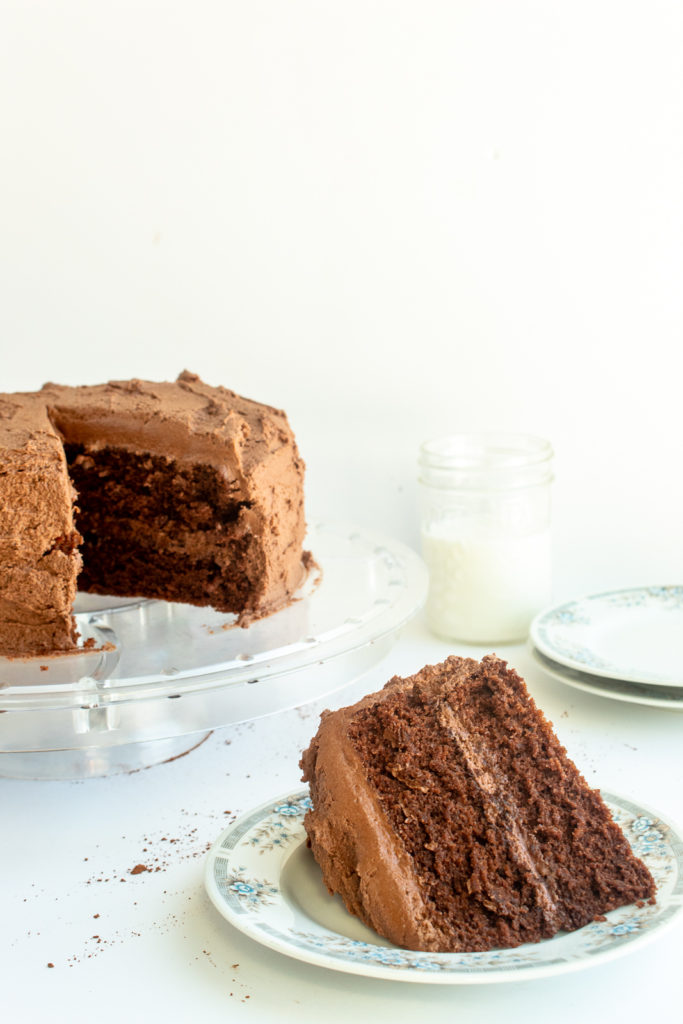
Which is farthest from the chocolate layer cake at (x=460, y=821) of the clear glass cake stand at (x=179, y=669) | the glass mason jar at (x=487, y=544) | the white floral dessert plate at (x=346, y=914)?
the glass mason jar at (x=487, y=544)

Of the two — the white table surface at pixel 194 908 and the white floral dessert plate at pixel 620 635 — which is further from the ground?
the white floral dessert plate at pixel 620 635

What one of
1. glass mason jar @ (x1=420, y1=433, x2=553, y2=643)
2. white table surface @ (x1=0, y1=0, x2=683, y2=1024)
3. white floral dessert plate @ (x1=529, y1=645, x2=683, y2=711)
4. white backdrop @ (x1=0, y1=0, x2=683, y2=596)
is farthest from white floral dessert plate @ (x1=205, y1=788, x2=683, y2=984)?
white backdrop @ (x1=0, y1=0, x2=683, y2=596)

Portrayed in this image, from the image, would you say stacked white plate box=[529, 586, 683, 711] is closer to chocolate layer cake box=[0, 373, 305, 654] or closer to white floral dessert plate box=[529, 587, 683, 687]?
white floral dessert plate box=[529, 587, 683, 687]

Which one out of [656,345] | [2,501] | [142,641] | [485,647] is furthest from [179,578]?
[656,345]

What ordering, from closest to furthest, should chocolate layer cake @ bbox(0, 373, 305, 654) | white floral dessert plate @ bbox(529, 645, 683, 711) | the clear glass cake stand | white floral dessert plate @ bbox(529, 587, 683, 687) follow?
the clear glass cake stand < chocolate layer cake @ bbox(0, 373, 305, 654) < white floral dessert plate @ bbox(529, 645, 683, 711) < white floral dessert plate @ bbox(529, 587, 683, 687)

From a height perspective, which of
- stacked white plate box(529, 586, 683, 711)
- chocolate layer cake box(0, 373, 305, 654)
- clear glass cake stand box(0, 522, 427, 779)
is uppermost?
chocolate layer cake box(0, 373, 305, 654)

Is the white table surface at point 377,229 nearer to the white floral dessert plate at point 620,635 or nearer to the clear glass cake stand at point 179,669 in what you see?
the white floral dessert plate at point 620,635
